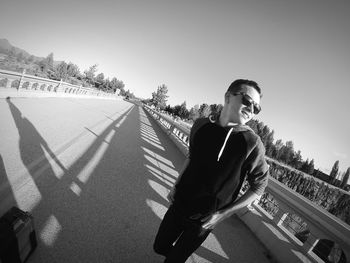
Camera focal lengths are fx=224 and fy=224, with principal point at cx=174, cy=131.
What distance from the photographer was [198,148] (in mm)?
2100

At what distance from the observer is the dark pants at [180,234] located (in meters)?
2.03

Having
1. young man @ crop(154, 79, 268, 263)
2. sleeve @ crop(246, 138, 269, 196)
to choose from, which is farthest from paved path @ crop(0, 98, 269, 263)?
sleeve @ crop(246, 138, 269, 196)

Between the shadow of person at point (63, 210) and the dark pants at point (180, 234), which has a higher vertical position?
the dark pants at point (180, 234)

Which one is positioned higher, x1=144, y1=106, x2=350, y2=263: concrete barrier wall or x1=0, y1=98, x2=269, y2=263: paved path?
x1=144, y1=106, x2=350, y2=263: concrete barrier wall

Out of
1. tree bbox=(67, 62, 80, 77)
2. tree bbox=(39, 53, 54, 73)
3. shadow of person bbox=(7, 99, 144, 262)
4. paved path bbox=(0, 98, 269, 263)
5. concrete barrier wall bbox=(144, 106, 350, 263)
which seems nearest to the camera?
shadow of person bbox=(7, 99, 144, 262)

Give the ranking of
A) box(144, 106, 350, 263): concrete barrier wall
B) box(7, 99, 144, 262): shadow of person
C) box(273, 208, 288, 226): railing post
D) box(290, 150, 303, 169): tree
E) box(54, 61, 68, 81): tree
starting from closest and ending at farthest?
box(7, 99, 144, 262): shadow of person, box(144, 106, 350, 263): concrete barrier wall, box(273, 208, 288, 226): railing post, box(54, 61, 68, 81): tree, box(290, 150, 303, 169): tree

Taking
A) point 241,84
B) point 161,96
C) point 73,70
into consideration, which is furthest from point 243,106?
point 73,70

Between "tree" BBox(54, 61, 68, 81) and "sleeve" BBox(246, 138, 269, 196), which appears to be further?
"tree" BBox(54, 61, 68, 81)

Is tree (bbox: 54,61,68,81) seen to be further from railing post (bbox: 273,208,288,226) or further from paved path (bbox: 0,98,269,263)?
railing post (bbox: 273,208,288,226)

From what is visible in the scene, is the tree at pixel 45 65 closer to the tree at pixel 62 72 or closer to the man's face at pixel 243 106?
the tree at pixel 62 72

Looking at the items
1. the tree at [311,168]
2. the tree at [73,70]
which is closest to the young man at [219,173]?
the tree at [73,70]

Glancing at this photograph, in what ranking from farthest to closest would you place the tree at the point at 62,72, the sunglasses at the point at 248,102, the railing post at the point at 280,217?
the tree at the point at 62,72
the railing post at the point at 280,217
the sunglasses at the point at 248,102

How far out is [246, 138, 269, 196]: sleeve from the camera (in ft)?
6.11

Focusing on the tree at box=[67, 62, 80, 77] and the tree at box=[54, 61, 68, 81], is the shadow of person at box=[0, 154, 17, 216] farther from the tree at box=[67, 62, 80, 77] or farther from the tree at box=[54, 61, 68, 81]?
the tree at box=[67, 62, 80, 77]
